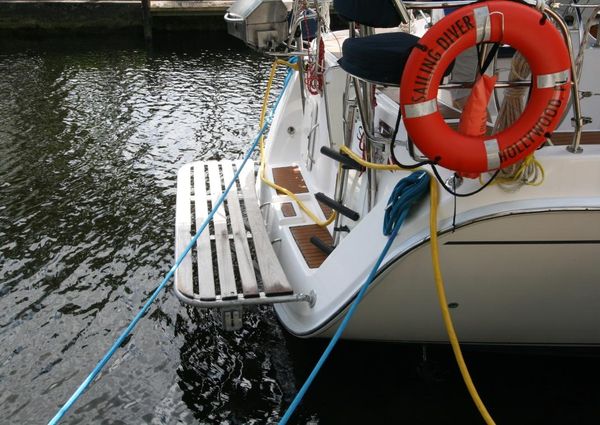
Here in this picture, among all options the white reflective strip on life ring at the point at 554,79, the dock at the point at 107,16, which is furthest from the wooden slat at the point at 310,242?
the dock at the point at 107,16

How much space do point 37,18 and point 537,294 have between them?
1267 centimetres

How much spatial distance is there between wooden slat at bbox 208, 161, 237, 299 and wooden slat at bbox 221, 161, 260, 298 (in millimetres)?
53

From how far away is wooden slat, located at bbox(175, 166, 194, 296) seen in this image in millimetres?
3612

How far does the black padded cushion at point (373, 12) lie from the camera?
2562 millimetres

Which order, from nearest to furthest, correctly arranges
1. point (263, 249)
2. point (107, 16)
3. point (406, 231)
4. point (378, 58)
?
point (378, 58)
point (406, 231)
point (263, 249)
point (107, 16)

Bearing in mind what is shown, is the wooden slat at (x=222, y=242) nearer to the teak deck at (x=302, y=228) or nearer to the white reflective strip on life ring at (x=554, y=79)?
the teak deck at (x=302, y=228)

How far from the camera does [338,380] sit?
12.5ft

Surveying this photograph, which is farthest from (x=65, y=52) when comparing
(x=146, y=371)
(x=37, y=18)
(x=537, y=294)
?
(x=537, y=294)

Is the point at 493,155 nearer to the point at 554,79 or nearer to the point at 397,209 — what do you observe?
the point at 554,79

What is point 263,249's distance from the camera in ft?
13.1

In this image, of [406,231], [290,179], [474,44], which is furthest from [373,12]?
[290,179]

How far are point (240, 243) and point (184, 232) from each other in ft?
1.49

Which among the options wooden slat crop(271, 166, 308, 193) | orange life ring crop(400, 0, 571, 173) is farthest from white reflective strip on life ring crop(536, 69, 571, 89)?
wooden slat crop(271, 166, 308, 193)

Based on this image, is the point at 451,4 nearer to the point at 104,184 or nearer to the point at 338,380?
the point at 338,380
